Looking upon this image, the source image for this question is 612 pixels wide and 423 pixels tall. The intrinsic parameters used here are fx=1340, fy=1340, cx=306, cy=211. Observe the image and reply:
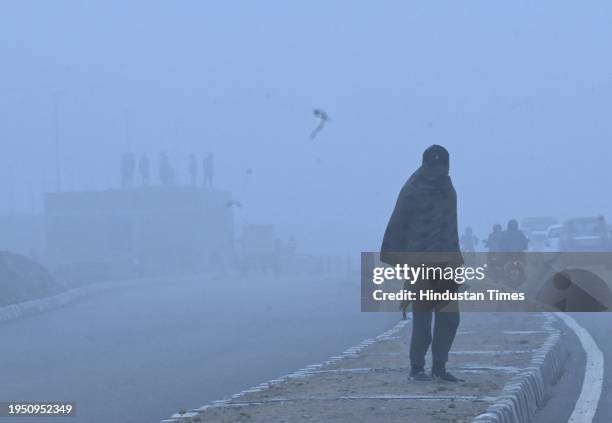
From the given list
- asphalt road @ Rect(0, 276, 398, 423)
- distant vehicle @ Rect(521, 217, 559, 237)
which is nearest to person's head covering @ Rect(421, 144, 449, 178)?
asphalt road @ Rect(0, 276, 398, 423)

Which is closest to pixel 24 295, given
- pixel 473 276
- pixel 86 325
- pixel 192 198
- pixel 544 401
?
pixel 86 325

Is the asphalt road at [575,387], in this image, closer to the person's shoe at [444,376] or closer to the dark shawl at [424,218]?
the person's shoe at [444,376]

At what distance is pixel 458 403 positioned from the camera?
10.1 m

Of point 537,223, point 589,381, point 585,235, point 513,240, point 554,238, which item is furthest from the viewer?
point 537,223

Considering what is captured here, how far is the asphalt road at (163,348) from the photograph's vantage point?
13.8 meters

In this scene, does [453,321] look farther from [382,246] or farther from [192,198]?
[192,198]

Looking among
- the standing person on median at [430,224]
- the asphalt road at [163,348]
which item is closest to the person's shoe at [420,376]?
the standing person on median at [430,224]

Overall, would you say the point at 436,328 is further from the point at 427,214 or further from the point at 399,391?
the point at 427,214

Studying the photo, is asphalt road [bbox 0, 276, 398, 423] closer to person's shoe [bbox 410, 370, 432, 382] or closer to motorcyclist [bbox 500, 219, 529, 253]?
person's shoe [bbox 410, 370, 432, 382]

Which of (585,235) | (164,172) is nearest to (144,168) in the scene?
(164,172)

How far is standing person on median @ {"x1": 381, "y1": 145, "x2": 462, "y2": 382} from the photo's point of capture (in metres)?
11.0

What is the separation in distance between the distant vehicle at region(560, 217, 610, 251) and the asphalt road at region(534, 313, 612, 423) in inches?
1254

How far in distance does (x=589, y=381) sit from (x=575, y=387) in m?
0.39

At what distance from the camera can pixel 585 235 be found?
52.1m
